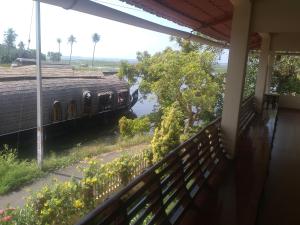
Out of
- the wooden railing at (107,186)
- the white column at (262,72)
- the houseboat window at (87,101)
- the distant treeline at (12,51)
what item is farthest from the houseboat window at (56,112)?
the white column at (262,72)

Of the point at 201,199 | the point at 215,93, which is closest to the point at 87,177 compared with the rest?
the point at 201,199

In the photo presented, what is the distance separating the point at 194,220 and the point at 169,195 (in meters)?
0.33

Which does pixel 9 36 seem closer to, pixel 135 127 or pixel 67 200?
pixel 135 127

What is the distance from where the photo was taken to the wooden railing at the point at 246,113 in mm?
6545

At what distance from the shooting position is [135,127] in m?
15.7

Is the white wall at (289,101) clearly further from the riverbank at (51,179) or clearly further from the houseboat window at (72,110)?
the houseboat window at (72,110)

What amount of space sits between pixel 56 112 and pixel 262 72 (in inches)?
446

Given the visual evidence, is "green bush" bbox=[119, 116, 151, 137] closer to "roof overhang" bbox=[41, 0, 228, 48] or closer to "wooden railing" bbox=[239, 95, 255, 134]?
"wooden railing" bbox=[239, 95, 255, 134]

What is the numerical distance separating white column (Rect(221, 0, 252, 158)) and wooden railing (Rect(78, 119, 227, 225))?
159 millimetres

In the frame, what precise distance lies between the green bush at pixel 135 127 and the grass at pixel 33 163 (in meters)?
0.37

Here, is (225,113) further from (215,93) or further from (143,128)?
(143,128)

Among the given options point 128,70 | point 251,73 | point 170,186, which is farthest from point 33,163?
point 170,186

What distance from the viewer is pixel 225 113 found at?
15.3 ft

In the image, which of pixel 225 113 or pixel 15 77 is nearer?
pixel 225 113
